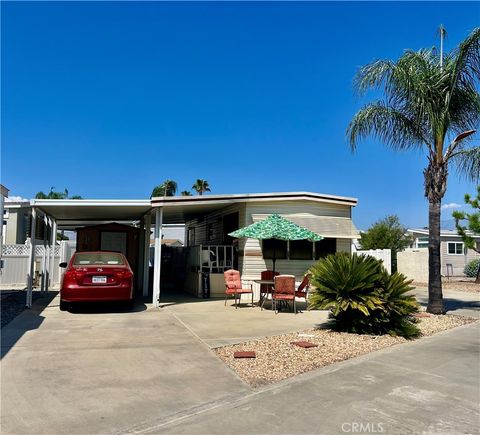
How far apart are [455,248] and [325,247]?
22228 millimetres

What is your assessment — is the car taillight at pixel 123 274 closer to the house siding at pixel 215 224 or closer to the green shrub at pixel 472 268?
the house siding at pixel 215 224

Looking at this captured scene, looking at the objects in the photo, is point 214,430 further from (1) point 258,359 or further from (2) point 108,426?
(1) point 258,359

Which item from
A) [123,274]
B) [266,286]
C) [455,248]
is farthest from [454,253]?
[123,274]

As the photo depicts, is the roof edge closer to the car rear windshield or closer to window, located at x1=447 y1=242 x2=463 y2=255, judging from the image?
the car rear windshield

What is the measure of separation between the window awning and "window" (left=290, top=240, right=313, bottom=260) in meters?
0.53

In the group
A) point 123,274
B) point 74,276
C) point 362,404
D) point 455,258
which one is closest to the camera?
point 362,404

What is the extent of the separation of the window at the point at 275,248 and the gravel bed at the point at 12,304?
279 inches

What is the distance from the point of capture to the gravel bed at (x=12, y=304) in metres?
9.55

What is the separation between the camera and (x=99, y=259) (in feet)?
35.3

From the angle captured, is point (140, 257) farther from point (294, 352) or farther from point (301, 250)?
point (294, 352)

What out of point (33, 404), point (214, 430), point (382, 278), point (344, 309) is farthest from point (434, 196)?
point (33, 404)

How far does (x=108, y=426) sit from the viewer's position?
3947 millimetres

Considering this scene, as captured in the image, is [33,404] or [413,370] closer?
[33,404]

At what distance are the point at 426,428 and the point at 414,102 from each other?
8878mm
